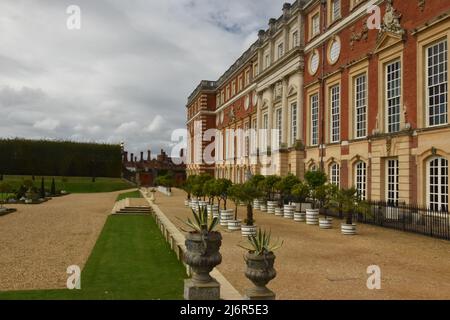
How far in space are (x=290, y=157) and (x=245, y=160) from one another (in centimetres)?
1336

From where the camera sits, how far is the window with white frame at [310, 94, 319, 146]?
29.8 m

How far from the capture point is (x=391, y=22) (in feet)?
69.4

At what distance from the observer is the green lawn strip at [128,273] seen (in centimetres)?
798

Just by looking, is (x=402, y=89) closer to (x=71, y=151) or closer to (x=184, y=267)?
(x=184, y=267)

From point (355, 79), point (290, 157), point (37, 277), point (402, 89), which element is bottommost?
point (37, 277)

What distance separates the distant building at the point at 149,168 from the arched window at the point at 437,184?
53903 millimetres

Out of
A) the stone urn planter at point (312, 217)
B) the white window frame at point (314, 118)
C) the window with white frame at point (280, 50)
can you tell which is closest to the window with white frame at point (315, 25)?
the white window frame at point (314, 118)

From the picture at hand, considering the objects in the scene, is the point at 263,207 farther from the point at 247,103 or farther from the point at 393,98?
the point at 247,103

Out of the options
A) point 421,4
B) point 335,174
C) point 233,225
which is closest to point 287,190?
point 335,174

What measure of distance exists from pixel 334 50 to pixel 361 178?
848cm

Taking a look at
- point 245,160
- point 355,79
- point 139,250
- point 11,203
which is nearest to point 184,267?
point 139,250

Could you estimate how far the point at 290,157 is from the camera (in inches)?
1292

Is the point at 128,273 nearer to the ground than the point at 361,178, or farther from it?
nearer to the ground

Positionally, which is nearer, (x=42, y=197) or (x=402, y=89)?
(x=402, y=89)
